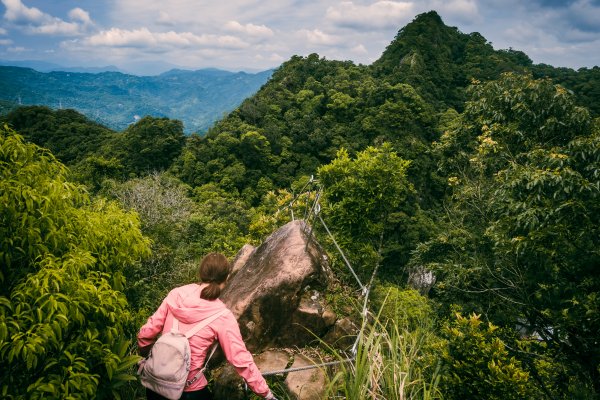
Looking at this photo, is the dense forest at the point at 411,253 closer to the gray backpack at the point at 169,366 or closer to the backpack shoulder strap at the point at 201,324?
the gray backpack at the point at 169,366

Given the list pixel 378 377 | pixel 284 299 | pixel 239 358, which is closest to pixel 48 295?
pixel 239 358

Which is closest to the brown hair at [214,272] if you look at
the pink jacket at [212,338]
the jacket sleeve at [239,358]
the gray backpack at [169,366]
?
the pink jacket at [212,338]

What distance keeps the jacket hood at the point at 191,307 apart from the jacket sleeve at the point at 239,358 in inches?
5.0

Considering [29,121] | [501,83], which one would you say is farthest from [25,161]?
[29,121]

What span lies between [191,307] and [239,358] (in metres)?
0.50

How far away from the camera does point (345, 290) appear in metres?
5.84

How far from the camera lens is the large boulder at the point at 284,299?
502 cm

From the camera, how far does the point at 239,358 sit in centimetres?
245

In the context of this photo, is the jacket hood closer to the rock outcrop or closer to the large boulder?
the rock outcrop

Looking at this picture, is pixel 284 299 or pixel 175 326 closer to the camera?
pixel 175 326

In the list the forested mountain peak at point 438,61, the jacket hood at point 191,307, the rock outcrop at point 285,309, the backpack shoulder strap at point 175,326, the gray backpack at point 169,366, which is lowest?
the rock outcrop at point 285,309

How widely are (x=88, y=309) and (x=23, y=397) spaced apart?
0.62m

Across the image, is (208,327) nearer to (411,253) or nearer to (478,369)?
(478,369)

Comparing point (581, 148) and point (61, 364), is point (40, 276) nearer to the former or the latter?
point (61, 364)
